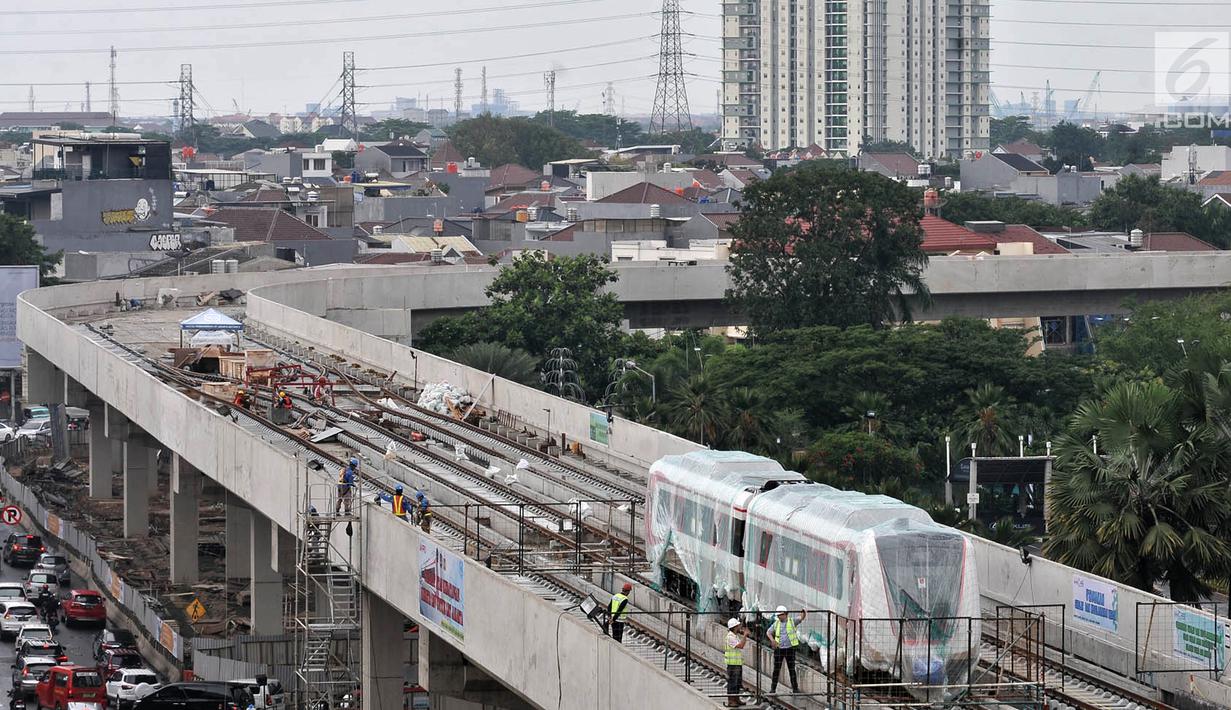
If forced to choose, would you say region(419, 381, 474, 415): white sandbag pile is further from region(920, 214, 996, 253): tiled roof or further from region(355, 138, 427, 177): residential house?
region(355, 138, 427, 177): residential house

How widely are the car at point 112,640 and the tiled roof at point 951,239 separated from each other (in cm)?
6006

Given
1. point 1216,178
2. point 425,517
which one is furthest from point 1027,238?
point 425,517

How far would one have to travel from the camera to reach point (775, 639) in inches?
892

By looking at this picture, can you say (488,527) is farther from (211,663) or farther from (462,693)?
(211,663)

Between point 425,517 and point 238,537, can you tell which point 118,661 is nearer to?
point 238,537

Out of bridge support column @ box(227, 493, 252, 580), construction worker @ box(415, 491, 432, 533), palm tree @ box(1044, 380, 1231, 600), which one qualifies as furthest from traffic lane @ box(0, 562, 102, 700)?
palm tree @ box(1044, 380, 1231, 600)

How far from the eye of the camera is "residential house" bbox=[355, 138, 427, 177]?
7662 inches

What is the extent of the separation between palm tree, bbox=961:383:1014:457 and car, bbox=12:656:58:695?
26.9 meters

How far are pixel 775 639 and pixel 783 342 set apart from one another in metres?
48.1

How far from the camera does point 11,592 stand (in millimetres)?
47500

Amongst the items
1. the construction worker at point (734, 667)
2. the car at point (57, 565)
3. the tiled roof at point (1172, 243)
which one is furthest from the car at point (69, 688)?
the tiled roof at point (1172, 243)

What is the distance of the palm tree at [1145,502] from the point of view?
93.1ft

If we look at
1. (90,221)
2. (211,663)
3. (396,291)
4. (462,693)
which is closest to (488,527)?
(462,693)

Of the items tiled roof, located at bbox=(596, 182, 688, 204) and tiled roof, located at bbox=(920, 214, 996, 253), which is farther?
tiled roof, located at bbox=(596, 182, 688, 204)
